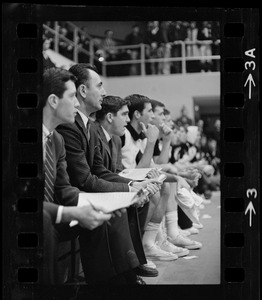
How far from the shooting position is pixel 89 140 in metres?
2.92

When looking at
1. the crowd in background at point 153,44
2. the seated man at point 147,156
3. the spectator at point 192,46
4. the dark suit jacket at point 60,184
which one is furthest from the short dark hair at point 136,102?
the dark suit jacket at point 60,184

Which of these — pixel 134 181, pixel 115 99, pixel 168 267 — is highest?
pixel 115 99

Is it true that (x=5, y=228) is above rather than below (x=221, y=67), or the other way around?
below

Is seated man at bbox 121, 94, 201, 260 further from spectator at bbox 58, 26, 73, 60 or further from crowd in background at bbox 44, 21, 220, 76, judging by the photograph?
spectator at bbox 58, 26, 73, 60

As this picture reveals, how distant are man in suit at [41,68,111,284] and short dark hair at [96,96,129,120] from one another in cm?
12

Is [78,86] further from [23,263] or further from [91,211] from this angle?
[23,263]

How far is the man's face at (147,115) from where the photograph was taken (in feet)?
9.74

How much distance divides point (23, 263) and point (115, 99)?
833 millimetres

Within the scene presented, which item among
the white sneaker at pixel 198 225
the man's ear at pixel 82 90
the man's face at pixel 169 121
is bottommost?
the white sneaker at pixel 198 225

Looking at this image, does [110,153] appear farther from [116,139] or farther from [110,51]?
[110,51]

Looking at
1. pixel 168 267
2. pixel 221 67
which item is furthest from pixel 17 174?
pixel 221 67

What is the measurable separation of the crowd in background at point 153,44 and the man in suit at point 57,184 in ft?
0.53

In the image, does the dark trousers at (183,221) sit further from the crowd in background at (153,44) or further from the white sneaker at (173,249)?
the crowd in background at (153,44)

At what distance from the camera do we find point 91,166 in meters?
2.93
